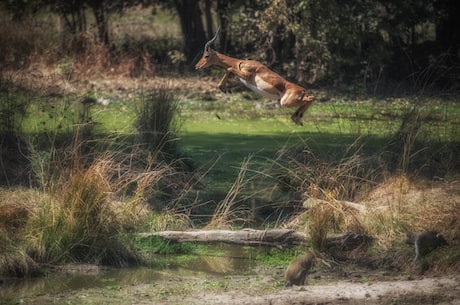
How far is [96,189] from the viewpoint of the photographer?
9.65 metres

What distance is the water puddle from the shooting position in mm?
8922

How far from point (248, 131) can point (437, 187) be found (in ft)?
22.2

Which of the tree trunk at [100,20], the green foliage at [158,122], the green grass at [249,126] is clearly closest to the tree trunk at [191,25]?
the tree trunk at [100,20]

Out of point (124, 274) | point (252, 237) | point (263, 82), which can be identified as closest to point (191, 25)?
point (263, 82)

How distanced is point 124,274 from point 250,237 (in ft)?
4.73

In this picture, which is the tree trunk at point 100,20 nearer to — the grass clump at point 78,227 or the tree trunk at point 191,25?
the tree trunk at point 191,25

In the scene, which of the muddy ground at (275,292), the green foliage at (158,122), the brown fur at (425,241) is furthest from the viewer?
the green foliage at (158,122)

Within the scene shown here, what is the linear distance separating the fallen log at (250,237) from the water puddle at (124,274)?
223 millimetres

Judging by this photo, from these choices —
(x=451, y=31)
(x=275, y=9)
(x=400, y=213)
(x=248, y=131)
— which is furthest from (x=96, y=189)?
(x=451, y=31)

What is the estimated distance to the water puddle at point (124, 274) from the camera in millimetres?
8922

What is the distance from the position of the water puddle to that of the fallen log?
0.22 m

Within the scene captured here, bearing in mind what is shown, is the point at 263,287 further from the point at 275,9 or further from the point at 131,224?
the point at 275,9

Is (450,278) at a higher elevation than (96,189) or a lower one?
lower

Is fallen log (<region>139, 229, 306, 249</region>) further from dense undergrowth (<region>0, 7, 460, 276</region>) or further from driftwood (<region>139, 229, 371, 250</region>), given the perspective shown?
dense undergrowth (<region>0, 7, 460, 276</region>)
